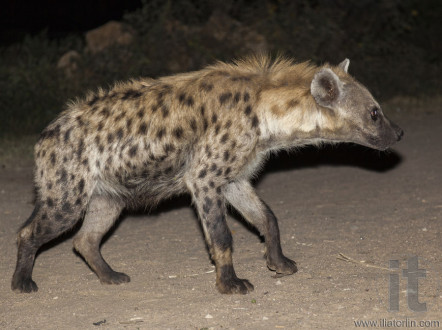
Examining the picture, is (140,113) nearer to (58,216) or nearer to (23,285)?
(58,216)

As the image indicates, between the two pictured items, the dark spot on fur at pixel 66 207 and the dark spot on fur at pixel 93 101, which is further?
the dark spot on fur at pixel 93 101

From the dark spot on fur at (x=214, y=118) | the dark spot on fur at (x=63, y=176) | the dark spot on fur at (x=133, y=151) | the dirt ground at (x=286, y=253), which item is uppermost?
A: the dark spot on fur at (x=214, y=118)

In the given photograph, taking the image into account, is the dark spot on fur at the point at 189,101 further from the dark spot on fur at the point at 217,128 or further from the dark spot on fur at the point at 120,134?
the dark spot on fur at the point at 120,134

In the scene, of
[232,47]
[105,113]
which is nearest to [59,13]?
[232,47]

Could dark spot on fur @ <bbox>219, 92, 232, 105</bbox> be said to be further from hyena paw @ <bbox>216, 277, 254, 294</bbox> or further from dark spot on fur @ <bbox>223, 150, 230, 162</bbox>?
hyena paw @ <bbox>216, 277, 254, 294</bbox>

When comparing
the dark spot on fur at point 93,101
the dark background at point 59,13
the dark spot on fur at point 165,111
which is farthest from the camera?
the dark background at point 59,13

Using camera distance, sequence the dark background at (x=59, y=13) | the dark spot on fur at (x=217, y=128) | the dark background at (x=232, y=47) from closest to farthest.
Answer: the dark spot on fur at (x=217, y=128) → the dark background at (x=232, y=47) → the dark background at (x=59, y=13)

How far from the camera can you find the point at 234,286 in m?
3.37

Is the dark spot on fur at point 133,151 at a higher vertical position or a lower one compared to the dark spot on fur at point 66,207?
higher

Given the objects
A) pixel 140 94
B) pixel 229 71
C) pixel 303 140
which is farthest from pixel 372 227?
pixel 140 94

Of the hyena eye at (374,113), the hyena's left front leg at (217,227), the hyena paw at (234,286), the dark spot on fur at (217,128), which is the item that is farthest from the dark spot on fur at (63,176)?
the hyena eye at (374,113)

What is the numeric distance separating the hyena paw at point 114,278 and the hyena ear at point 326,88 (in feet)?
4.11

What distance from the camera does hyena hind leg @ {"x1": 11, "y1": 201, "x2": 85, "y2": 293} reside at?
3.51 metres

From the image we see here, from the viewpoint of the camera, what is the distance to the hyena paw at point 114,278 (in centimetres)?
364
